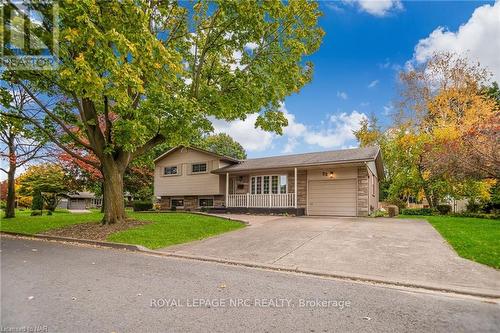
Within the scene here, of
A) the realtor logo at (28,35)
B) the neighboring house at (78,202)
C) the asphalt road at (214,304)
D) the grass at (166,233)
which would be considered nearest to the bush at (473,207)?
the grass at (166,233)

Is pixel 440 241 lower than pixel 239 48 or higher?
lower

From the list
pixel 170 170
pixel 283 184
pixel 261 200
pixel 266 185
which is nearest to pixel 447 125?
pixel 283 184

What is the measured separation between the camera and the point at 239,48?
12383mm

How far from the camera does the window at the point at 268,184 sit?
1919 cm

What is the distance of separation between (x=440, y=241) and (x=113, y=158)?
11825 mm

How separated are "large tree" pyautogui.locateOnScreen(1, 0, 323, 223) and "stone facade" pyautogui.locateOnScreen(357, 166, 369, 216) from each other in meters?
6.17

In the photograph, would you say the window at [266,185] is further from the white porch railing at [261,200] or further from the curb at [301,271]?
the curb at [301,271]

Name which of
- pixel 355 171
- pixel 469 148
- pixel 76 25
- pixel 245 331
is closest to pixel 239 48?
pixel 76 25

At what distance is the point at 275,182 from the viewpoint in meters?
19.5

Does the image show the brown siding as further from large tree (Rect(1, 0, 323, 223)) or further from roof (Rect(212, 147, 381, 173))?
large tree (Rect(1, 0, 323, 223))

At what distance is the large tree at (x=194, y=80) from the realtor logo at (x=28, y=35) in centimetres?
25

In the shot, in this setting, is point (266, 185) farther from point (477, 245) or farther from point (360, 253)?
point (477, 245)

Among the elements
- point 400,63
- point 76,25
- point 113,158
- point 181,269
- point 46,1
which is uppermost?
point 400,63

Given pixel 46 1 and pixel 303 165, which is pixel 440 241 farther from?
pixel 46 1
